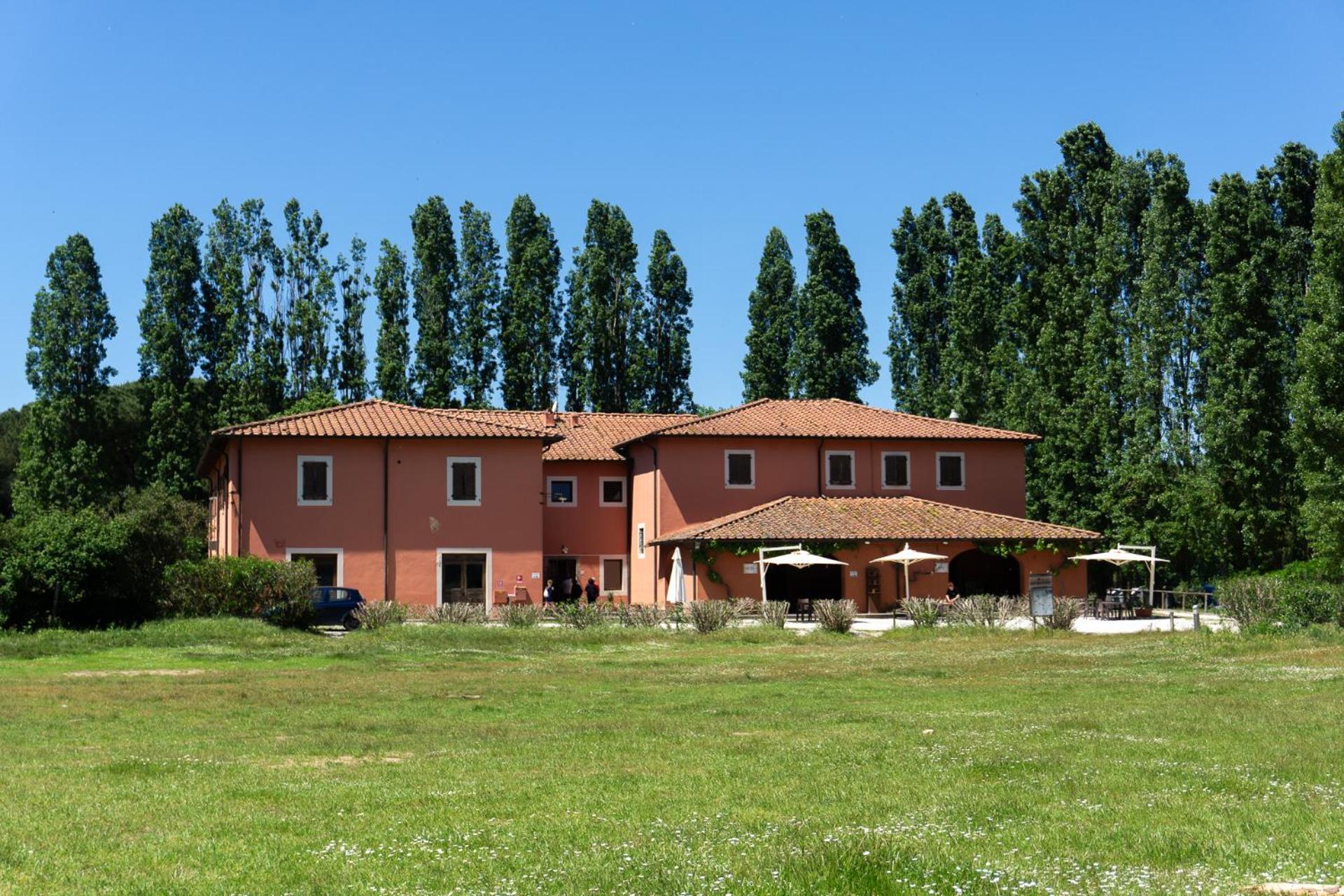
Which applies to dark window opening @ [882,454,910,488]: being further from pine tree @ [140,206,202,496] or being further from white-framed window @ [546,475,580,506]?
pine tree @ [140,206,202,496]

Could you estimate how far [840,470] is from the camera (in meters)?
48.4

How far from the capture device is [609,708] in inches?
619

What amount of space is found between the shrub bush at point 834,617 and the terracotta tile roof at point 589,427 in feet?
56.9

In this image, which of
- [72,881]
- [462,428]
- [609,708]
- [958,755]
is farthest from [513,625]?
[72,881]

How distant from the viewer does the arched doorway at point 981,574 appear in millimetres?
45781

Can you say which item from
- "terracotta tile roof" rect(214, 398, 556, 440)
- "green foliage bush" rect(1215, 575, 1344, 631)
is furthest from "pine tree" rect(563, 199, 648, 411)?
"green foliage bush" rect(1215, 575, 1344, 631)

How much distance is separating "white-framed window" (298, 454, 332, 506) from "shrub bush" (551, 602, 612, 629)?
12.8m

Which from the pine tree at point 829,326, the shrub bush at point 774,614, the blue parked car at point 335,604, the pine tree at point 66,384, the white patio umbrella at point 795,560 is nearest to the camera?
the shrub bush at point 774,614

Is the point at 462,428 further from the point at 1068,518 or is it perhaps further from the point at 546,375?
the point at 1068,518

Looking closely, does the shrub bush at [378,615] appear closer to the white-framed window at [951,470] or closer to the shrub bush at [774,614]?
the shrub bush at [774,614]

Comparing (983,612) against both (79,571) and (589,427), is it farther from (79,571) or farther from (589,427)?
(589,427)

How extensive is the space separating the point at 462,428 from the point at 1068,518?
74.0ft

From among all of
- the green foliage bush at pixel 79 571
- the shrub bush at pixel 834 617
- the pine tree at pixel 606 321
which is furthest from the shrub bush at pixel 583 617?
the pine tree at pixel 606 321

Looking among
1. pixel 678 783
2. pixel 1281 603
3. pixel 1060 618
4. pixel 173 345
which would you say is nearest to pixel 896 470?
pixel 1060 618
